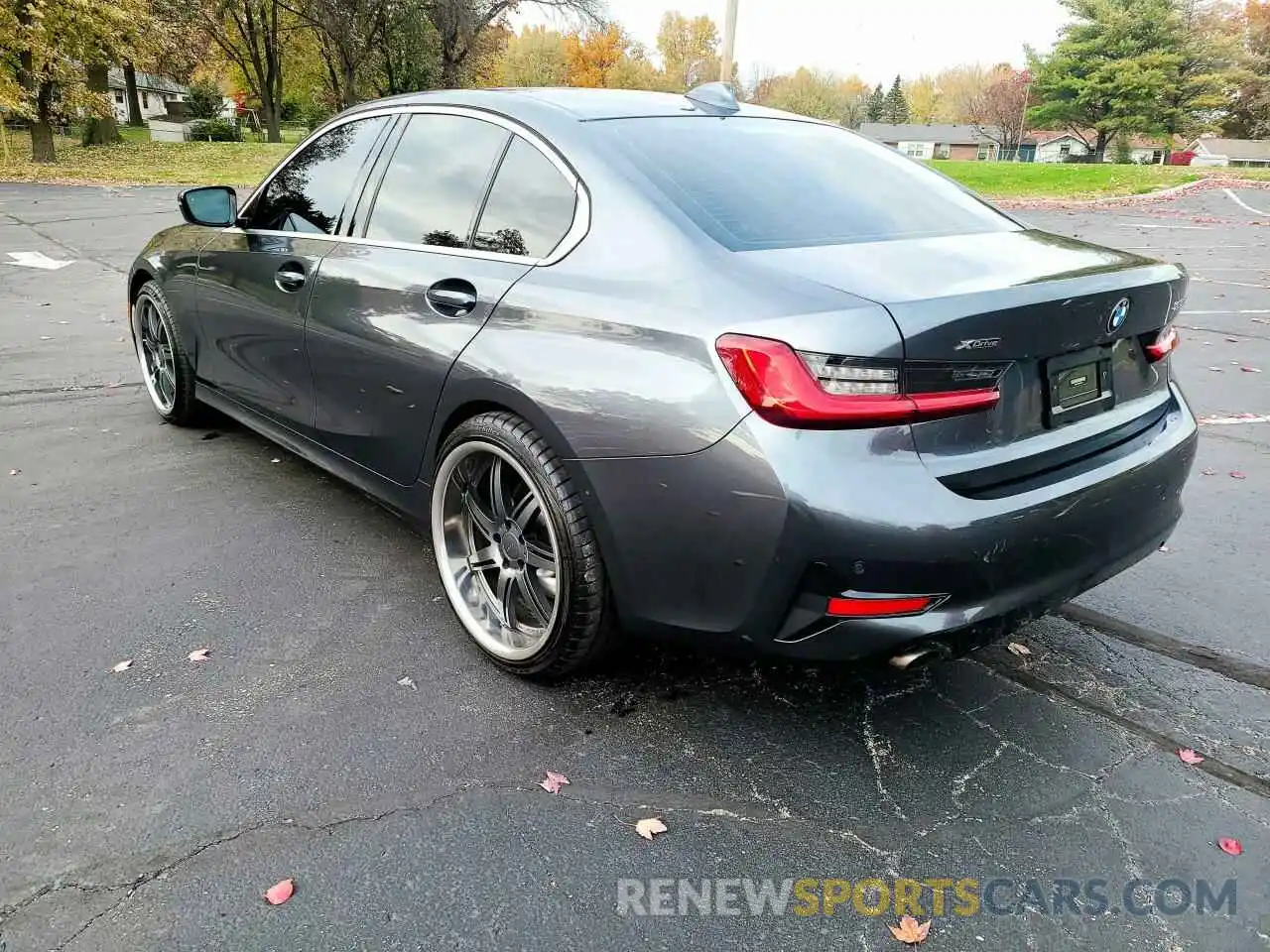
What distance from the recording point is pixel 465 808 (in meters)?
2.31

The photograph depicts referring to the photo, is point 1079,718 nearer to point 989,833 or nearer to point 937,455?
point 989,833

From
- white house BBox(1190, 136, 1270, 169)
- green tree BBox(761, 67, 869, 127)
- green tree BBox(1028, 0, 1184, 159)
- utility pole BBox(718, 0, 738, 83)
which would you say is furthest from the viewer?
green tree BBox(761, 67, 869, 127)

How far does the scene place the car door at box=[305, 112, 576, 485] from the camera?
9.07 feet

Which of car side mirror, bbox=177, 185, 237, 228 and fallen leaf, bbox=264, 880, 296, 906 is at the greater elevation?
car side mirror, bbox=177, 185, 237, 228

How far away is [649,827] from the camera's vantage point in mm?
2256

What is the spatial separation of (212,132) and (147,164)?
75.7ft

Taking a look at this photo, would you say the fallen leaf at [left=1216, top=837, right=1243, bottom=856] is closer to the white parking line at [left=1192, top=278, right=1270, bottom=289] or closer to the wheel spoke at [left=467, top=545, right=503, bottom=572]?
the wheel spoke at [left=467, top=545, right=503, bottom=572]

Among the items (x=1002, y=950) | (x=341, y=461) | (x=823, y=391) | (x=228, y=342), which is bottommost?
(x=1002, y=950)

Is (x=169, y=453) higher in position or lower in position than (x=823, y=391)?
lower

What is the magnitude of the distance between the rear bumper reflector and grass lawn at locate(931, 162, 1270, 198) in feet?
91.4

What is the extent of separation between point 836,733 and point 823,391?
1094 mm

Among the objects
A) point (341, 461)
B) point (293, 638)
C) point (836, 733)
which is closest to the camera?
point (836, 733)

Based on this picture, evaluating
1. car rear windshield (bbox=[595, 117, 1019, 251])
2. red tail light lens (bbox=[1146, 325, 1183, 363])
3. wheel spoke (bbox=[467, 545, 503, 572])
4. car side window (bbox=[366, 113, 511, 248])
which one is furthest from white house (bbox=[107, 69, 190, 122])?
red tail light lens (bbox=[1146, 325, 1183, 363])

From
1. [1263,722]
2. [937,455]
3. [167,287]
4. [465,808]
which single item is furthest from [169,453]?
[1263,722]
